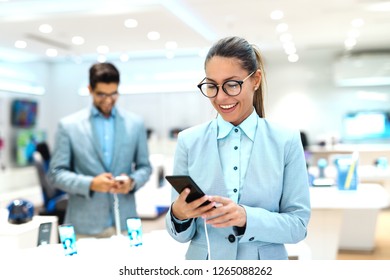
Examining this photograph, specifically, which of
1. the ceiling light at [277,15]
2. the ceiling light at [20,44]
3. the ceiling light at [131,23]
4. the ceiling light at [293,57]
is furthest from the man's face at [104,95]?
the ceiling light at [293,57]

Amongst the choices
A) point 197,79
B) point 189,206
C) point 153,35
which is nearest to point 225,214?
point 189,206

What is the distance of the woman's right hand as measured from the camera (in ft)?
4.21

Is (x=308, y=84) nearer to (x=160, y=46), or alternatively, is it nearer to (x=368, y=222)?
(x=160, y=46)

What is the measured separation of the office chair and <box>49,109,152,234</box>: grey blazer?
3.00m

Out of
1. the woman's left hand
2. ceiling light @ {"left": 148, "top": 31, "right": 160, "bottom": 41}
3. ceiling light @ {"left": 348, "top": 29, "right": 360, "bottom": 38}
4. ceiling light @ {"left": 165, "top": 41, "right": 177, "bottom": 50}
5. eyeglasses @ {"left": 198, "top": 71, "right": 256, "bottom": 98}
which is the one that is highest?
ceiling light @ {"left": 348, "top": 29, "right": 360, "bottom": 38}

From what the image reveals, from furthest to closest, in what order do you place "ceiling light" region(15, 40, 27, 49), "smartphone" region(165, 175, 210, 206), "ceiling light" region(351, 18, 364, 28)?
"ceiling light" region(15, 40, 27, 49) → "ceiling light" region(351, 18, 364, 28) → "smartphone" region(165, 175, 210, 206)

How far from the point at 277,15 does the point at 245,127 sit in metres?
5.72

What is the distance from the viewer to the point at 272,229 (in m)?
1.36

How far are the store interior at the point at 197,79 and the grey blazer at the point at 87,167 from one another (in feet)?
5.21

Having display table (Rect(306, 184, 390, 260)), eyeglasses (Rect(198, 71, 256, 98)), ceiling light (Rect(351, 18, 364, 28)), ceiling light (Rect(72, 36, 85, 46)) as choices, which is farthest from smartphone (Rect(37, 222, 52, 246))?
ceiling light (Rect(351, 18, 364, 28))

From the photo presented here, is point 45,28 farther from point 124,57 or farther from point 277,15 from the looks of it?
point 124,57

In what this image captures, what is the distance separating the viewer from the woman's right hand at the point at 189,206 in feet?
4.21

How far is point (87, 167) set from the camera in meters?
2.63

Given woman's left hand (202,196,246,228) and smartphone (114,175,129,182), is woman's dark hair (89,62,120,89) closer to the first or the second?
smartphone (114,175,129,182)
